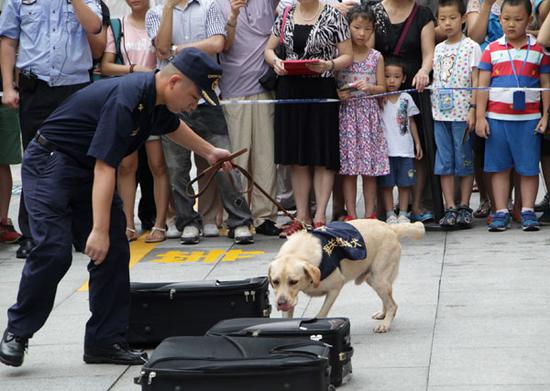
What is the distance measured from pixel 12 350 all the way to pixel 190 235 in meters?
3.93

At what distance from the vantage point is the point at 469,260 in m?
8.78

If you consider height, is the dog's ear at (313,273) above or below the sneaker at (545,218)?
above

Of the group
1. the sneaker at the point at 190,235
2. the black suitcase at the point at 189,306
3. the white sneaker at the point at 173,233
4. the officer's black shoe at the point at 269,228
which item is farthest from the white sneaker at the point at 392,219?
the black suitcase at the point at 189,306

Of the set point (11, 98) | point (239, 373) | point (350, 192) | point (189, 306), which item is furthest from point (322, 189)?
point (239, 373)

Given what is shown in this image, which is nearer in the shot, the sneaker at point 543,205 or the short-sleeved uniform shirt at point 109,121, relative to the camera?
the short-sleeved uniform shirt at point 109,121

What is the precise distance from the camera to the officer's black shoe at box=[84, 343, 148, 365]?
6293 mm

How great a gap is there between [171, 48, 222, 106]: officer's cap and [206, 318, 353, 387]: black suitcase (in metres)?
1.16

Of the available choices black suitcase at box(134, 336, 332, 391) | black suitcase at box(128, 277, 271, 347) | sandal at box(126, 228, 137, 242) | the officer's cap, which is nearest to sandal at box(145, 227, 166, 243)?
sandal at box(126, 228, 137, 242)

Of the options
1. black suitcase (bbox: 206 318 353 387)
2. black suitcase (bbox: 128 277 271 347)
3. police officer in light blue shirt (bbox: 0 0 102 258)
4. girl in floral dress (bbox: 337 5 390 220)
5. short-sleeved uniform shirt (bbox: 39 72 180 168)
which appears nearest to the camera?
black suitcase (bbox: 206 318 353 387)

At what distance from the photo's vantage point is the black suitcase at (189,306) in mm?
6559

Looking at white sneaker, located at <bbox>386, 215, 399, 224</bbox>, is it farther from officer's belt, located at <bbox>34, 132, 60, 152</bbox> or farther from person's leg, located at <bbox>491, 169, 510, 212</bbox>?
officer's belt, located at <bbox>34, 132, 60, 152</bbox>

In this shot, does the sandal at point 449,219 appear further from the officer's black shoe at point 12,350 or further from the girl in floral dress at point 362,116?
the officer's black shoe at point 12,350

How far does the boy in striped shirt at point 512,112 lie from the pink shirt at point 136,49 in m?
2.86

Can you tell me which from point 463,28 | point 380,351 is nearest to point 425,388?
point 380,351
